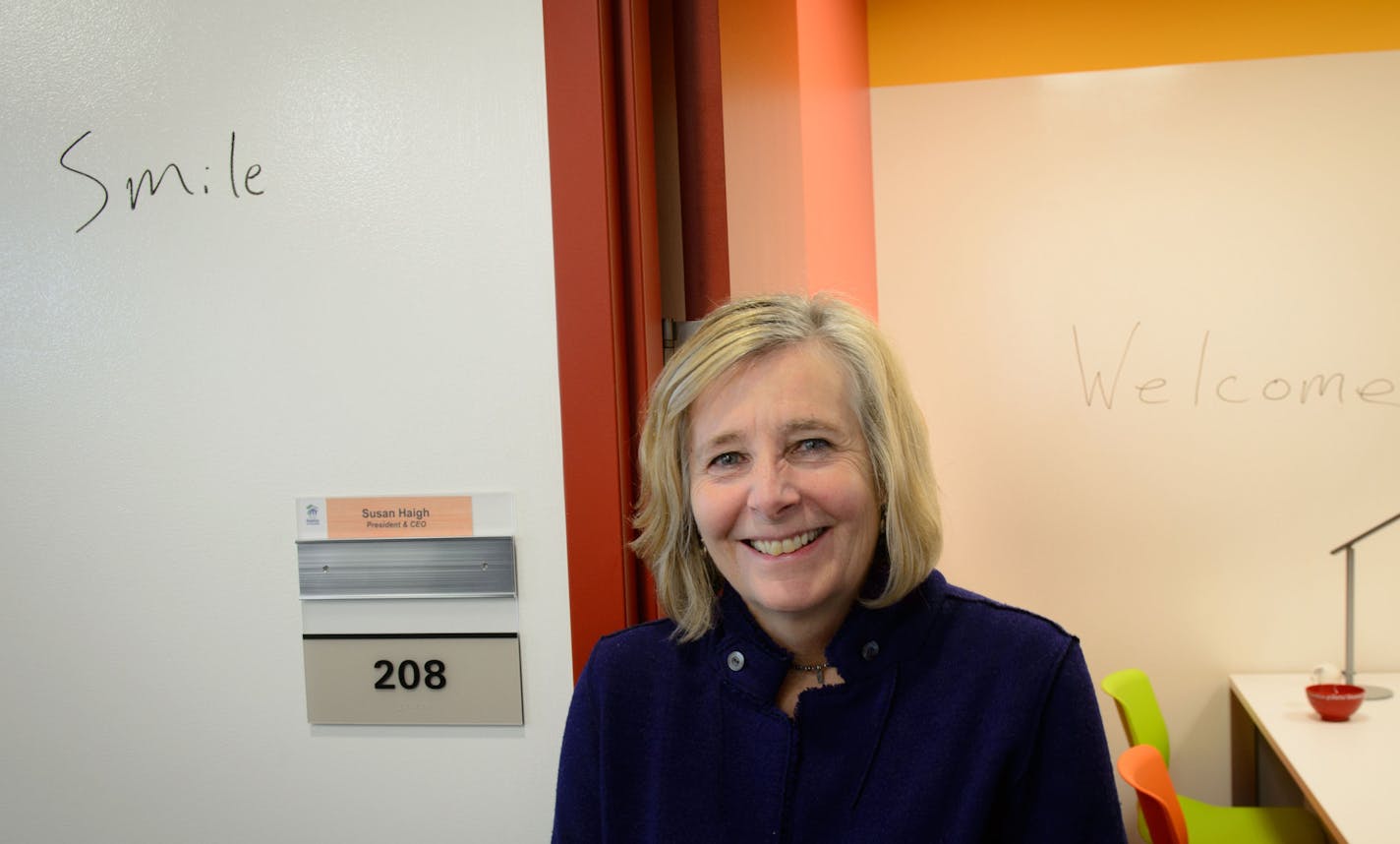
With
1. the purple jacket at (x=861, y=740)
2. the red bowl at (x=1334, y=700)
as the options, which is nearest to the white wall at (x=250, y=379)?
the purple jacket at (x=861, y=740)

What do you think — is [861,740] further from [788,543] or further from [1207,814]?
[1207,814]

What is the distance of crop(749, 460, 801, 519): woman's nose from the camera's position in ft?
3.63

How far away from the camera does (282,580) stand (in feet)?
4.45

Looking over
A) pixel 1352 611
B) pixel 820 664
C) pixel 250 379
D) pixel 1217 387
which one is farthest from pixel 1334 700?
→ pixel 250 379

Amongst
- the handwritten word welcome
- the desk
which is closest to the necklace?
the desk

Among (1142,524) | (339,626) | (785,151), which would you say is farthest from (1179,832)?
(339,626)

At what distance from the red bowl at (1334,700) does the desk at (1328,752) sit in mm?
A: 27

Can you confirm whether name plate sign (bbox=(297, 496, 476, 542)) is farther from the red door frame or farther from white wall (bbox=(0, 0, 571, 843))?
the red door frame

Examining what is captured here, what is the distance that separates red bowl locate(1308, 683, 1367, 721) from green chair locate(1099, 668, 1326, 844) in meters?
0.27

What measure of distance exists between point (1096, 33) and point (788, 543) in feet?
8.95

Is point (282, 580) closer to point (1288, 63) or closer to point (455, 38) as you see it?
point (455, 38)

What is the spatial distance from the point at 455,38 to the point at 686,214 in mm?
361

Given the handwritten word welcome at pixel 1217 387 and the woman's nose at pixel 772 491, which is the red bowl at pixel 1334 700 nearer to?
the handwritten word welcome at pixel 1217 387

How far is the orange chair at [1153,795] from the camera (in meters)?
2.20
